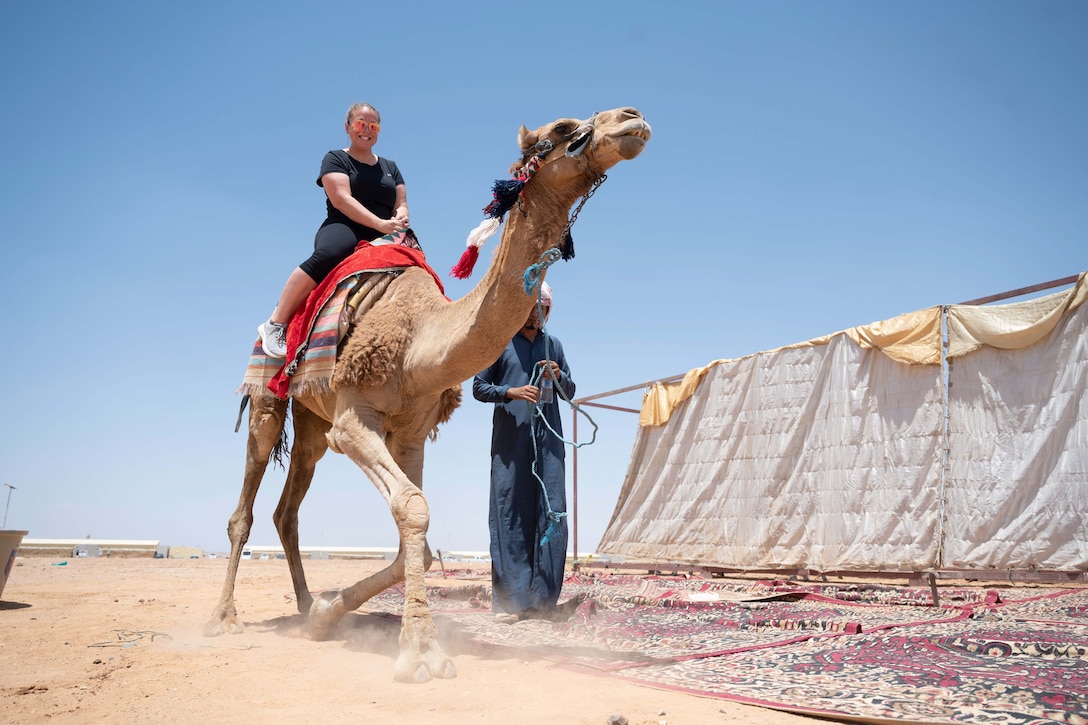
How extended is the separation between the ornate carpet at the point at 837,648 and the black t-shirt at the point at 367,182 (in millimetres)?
2990

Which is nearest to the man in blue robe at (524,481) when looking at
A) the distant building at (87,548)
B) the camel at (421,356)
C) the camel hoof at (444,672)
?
the camel at (421,356)

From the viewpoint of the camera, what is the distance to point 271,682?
3229 millimetres

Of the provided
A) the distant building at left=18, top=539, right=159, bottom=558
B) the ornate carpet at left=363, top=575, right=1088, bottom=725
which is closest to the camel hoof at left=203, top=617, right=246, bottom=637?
the ornate carpet at left=363, top=575, right=1088, bottom=725

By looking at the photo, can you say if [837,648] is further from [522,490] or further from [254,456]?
[254,456]

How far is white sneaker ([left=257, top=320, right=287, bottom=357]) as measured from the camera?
16.3 ft

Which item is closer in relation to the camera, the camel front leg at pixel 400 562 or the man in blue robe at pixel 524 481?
the camel front leg at pixel 400 562

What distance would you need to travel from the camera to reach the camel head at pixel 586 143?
3473mm

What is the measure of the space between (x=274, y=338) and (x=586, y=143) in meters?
2.70

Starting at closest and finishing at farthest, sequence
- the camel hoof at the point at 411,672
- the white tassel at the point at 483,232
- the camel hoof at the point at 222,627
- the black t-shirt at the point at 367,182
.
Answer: the camel hoof at the point at 411,672 < the white tassel at the point at 483,232 < the camel hoof at the point at 222,627 < the black t-shirt at the point at 367,182

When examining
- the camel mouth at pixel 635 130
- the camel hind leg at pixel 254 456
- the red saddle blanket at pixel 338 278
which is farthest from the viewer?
the camel hind leg at pixel 254 456

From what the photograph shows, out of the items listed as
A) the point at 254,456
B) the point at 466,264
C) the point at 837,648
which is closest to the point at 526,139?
the point at 466,264

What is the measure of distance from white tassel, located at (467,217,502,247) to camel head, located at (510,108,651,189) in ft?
1.50

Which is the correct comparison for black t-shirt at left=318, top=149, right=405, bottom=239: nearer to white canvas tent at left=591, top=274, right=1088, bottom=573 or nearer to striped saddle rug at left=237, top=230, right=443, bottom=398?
striped saddle rug at left=237, top=230, right=443, bottom=398

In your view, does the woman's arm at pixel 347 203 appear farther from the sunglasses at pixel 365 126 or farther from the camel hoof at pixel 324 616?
the camel hoof at pixel 324 616
